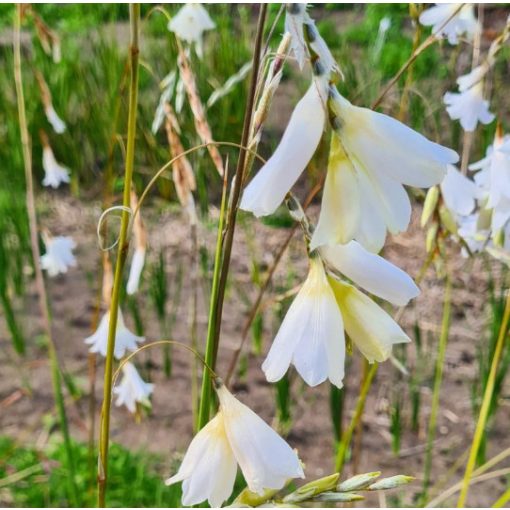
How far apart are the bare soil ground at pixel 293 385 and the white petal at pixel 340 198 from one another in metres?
1.15

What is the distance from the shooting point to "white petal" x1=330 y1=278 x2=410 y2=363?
482mm

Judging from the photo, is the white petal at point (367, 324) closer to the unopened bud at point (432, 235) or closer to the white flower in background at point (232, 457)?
the white flower in background at point (232, 457)

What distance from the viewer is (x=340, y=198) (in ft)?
1.41

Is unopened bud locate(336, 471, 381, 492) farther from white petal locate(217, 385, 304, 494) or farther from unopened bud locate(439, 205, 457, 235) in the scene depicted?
unopened bud locate(439, 205, 457, 235)

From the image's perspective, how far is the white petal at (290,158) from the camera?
0.43 m

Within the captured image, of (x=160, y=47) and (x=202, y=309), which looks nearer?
(x=202, y=309)

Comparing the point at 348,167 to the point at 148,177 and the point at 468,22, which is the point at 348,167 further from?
the point at 148,177

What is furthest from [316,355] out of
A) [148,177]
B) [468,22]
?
[148,177]

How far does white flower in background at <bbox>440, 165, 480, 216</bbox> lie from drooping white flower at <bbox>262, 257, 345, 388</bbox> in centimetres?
53

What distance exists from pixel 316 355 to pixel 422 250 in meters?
2.19

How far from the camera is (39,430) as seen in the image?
1.86 m

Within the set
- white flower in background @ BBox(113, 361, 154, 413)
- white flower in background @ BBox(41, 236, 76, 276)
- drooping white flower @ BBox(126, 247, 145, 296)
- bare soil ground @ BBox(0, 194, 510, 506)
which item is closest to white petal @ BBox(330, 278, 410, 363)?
drooping white flower @ BBox(126, 247, 145, 296)

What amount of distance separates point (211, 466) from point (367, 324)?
145 millimetres

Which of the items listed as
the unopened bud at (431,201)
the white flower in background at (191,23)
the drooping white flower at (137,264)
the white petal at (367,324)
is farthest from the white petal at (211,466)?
the white flower in background at (191,23)
